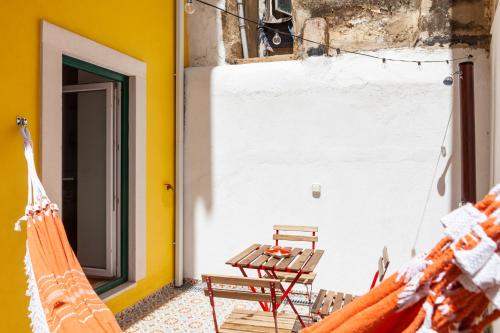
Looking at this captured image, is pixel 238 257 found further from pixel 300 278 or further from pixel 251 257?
pixel 300 278

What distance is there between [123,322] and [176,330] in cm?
56

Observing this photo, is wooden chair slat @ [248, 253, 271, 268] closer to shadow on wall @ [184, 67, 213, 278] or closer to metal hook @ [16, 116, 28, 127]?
shadow on wall @ [184, 67, 213, 278]

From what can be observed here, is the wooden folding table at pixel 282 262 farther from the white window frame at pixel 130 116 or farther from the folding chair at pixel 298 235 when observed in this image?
the white window frame at pixel 130 116

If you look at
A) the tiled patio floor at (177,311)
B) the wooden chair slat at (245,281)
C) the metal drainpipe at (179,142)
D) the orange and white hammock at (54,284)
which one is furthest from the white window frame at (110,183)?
the wooden chair slat at (245,281)

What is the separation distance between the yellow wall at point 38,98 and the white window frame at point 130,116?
3.0 inches

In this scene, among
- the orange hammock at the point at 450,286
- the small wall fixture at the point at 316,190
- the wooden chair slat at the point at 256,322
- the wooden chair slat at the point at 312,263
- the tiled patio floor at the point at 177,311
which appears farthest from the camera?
the small wall fixture at the point at 316,190

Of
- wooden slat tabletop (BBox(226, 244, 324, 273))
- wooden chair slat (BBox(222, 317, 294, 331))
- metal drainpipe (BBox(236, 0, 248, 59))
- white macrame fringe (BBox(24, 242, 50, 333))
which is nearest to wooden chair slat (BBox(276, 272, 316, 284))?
wooden slat tabletop (BBox(226, 244, 324, 273))

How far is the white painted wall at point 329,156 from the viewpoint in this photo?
14.3 feet

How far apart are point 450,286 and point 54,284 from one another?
194 cm

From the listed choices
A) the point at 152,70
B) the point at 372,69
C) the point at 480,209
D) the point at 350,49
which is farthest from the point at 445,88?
the point at 480,209

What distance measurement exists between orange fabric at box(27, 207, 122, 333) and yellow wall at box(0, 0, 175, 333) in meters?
0.54

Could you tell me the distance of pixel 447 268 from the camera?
930 millimetres

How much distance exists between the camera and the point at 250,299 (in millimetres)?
2729

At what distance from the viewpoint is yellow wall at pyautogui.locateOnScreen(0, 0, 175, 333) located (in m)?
2.85
